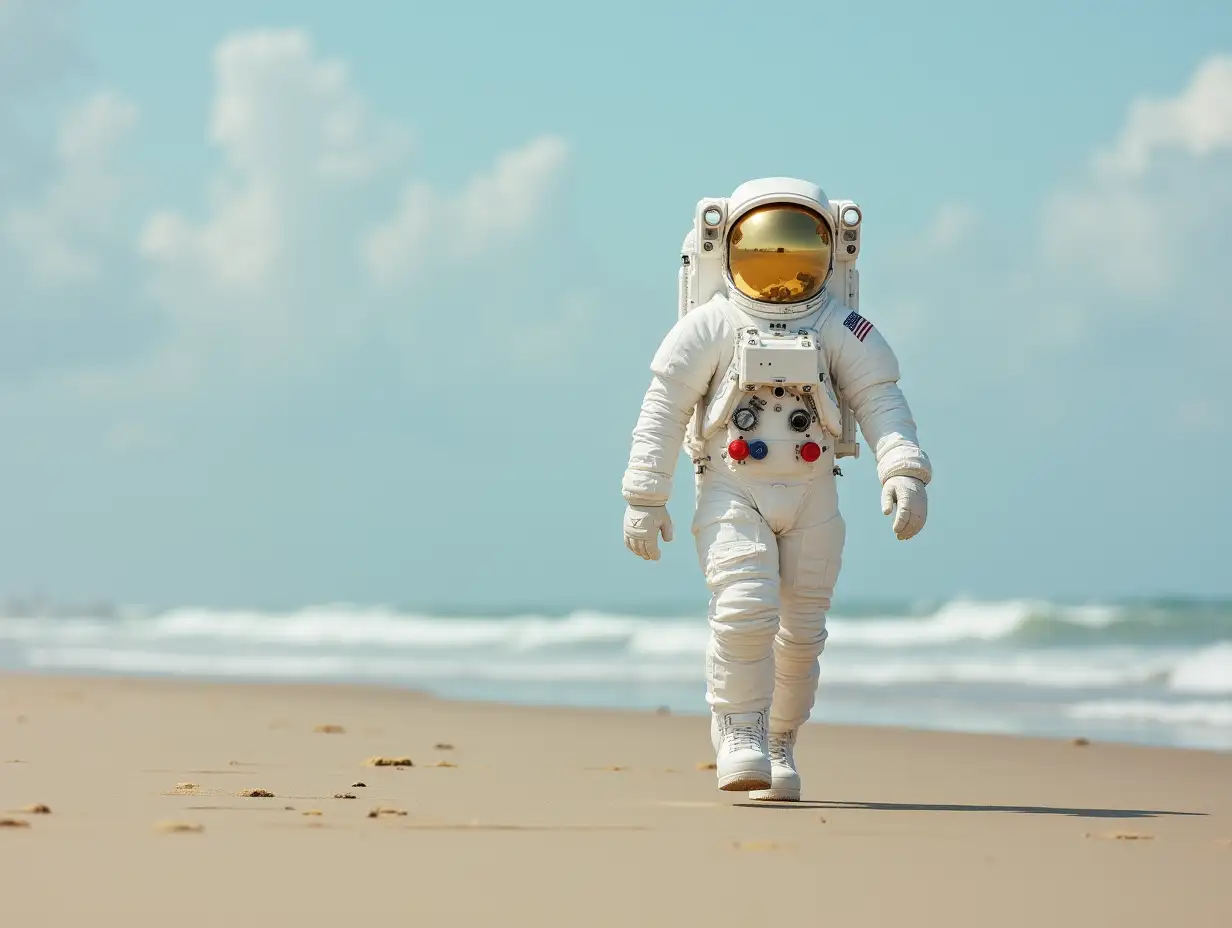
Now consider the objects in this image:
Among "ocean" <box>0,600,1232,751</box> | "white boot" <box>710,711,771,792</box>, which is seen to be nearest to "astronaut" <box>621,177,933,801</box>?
"white boot" <box>710,711,771,792</box>

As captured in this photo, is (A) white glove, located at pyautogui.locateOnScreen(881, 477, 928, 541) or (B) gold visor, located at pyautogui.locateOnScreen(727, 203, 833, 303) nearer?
(A) white glove, located at pyautogui.locateOnScreen(881, 477, 928, 541)

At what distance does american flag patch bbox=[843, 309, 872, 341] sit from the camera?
21.5ft

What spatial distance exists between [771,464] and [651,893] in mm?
2597

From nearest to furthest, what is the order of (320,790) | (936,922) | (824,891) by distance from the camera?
1. (936,922)
2. (824,891)
3. (320,790)

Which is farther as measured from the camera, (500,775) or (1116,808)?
(500,775)

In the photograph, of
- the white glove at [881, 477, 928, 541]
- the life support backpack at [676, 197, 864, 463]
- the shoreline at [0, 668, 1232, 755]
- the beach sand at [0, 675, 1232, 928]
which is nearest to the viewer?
the beach sand at [0, 675, 1232, 928]

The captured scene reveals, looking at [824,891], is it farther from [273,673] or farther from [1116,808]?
[273,673]

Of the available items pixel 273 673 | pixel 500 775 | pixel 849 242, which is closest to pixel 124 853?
pixel 500 775

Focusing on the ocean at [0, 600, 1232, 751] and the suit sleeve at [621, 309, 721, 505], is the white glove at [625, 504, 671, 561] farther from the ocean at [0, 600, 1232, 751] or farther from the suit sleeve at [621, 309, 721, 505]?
the ocean at [0, 600, 1232, 751]

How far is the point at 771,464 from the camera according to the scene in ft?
20.7

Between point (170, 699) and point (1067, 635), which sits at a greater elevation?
point (1067, 635)

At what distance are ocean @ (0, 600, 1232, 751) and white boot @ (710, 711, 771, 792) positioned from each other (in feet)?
13.6

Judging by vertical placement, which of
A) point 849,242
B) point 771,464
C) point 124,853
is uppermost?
point 849,242

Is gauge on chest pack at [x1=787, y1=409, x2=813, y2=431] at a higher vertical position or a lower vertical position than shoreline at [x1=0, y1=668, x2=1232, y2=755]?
higher
